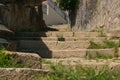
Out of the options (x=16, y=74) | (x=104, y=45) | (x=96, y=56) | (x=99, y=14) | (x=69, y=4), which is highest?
(x=69, y=4)

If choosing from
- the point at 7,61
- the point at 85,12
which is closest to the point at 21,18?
the point at 85,12

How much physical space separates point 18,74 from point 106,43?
385 centimetres

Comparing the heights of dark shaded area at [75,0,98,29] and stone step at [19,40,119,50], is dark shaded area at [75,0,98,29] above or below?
above

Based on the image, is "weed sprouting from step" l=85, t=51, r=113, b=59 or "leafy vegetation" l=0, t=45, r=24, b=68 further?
"weed sprouting from step" l=85, t=51, r=113, b=59

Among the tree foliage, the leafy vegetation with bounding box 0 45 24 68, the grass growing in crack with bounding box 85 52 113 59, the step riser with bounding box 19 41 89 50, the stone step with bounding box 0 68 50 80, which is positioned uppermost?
the tree foliage

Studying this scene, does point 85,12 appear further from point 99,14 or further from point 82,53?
point 82,53

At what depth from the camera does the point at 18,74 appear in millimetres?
3326

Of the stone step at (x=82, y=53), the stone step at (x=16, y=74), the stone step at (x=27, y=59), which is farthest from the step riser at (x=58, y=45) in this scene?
the stone step at (x=16, y=74)

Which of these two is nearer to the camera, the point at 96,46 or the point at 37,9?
the point at 96,46

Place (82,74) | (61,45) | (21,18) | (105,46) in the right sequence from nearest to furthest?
(82,74) → (105,46) → (61,45) → (21,18)

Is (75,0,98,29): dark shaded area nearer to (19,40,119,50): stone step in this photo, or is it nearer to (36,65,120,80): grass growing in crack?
(19,40,119,50): stone step

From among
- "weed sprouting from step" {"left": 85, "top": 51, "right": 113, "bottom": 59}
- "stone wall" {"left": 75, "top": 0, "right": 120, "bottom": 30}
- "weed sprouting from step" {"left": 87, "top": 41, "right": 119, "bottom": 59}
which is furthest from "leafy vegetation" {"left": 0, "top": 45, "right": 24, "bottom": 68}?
"stone wall" {"left": 75, "top": 0, "right": 120, "bottom": 30}

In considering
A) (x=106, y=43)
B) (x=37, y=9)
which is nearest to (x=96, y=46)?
(x=106, y=43)

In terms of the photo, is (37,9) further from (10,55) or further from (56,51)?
(10,55)
